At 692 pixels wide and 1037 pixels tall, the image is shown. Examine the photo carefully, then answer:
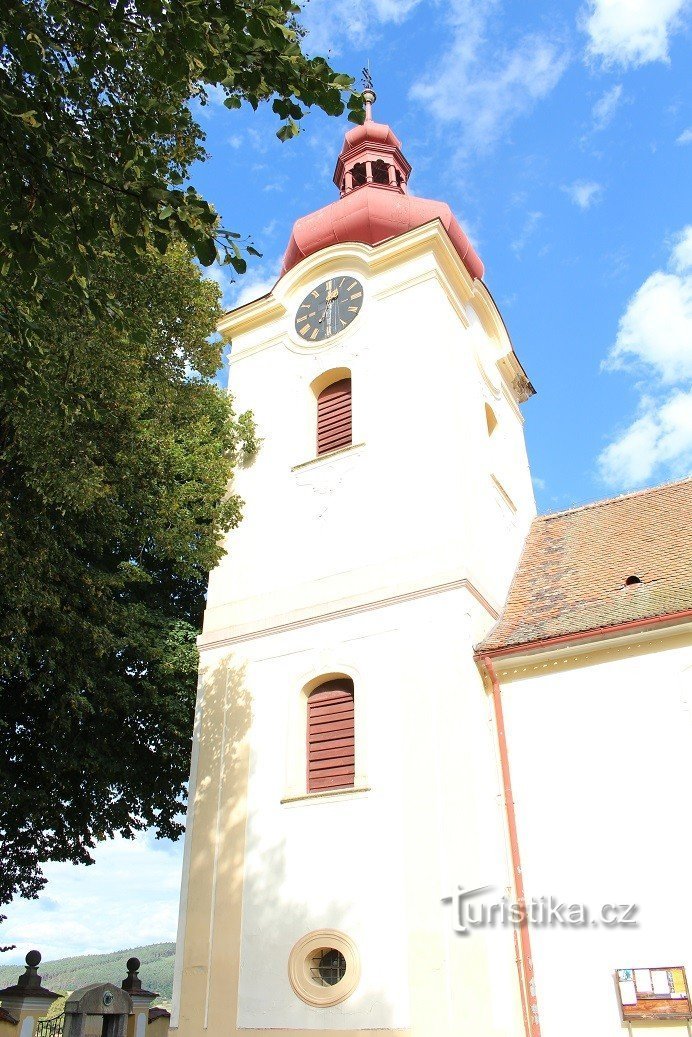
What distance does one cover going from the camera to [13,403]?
8.70 meters

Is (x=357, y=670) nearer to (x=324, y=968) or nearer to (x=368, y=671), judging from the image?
(x=368, y=671)

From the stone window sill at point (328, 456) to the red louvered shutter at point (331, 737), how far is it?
141 inches

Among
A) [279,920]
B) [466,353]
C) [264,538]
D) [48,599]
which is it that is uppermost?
[466,353]

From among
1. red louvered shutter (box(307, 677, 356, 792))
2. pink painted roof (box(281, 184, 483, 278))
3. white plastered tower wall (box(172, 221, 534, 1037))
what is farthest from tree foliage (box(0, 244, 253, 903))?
pink painted roof (box(281, 184, 483, 278))

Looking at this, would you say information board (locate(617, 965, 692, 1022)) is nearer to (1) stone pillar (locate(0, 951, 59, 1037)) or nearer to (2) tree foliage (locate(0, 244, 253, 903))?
(2) tree foliage (locate(0, 244, 253, 903))

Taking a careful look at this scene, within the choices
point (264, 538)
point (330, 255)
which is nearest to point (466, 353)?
point (330, 255)

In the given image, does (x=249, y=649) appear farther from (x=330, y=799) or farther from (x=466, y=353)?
(x=466, y=353)

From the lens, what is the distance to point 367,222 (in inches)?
658

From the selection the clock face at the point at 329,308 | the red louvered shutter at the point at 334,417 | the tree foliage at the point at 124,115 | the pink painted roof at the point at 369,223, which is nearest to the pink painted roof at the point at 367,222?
the pink painted roof at the point at 369,223

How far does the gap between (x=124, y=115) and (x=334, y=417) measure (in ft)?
28.1

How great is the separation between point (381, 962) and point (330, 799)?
6.20 ft

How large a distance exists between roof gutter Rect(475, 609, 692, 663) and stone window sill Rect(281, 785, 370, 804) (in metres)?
2.12

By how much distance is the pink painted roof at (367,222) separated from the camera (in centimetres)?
1667

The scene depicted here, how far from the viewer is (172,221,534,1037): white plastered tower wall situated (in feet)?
31.2
